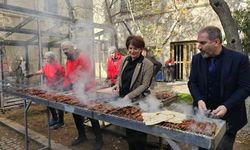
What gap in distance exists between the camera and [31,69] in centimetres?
1099

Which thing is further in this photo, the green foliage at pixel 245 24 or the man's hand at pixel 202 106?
the green foliage at pixel 245 24

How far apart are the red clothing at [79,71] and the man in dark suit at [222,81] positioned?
2534mm

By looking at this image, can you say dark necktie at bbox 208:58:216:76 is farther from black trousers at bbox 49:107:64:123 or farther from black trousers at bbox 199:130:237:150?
black trousers at bbox 49:107:64:123

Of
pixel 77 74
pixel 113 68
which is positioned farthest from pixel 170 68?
pixel 77 74

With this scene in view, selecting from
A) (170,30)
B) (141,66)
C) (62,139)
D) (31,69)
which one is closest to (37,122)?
(62,139)

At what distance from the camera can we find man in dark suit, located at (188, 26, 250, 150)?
222 centimetres

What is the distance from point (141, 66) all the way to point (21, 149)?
302 centimetres

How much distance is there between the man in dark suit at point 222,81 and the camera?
2225 mm

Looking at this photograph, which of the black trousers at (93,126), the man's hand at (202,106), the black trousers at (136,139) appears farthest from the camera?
the black trousers at (93,126)

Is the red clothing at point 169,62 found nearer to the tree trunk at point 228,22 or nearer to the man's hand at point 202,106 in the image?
the tree trunk at point 228,22

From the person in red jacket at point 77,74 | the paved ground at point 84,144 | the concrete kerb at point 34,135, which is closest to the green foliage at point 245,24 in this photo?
the paved ground at point 84,144

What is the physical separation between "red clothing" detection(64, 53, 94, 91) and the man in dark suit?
2.53 meters

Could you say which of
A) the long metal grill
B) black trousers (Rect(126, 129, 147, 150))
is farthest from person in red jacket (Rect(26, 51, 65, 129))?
black trousers (Rect(126, 129, 147, 150))

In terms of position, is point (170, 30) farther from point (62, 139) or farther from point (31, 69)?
point (62, 139)
